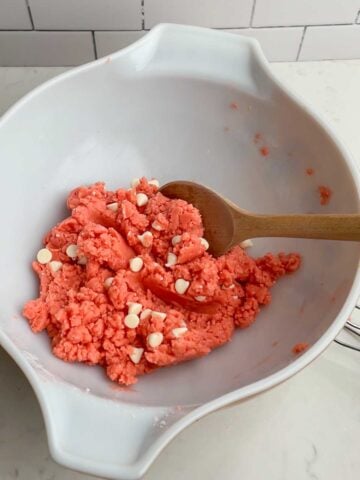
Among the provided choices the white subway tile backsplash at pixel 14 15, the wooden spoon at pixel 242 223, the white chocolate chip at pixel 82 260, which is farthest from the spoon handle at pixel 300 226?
the white subway tile backsplash at pixel 14 15

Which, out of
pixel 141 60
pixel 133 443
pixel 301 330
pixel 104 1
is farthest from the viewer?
pixel 104 1

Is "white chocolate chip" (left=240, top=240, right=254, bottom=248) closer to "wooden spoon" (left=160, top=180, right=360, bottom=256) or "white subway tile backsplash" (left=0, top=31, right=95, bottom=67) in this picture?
"wooden spoon" (left=160, top=180, right=360, bottom=256)

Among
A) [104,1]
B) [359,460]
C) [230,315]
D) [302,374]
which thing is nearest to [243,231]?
[230,315]

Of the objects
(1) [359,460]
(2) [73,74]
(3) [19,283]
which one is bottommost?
(1) [359,460]

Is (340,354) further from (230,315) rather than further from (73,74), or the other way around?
(73,74)

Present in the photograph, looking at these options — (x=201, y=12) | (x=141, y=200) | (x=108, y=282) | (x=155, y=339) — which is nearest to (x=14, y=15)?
(x=201, y=12)

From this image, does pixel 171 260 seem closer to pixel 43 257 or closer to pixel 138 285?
pixel 138 285

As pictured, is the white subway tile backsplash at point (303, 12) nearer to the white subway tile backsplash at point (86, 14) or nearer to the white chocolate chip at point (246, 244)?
the white subway tile backsplash at point (86, 14)
